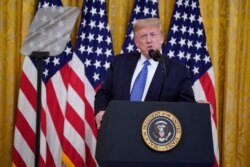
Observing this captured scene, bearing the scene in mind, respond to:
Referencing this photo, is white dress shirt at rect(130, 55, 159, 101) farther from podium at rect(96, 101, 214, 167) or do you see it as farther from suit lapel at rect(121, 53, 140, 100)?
podium at rect(96, 101, 214, 167)

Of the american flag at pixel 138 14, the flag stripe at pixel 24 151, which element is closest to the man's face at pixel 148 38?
the american flag at pixel 138 14

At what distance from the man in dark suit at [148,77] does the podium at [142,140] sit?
0.46m

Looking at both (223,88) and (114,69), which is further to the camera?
(223,88)

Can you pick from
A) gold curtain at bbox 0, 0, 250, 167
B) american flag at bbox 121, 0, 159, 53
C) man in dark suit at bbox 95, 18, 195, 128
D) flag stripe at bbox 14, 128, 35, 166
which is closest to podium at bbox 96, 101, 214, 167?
man in dark suit at bbox 95, 18, 195, 128

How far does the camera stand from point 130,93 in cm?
282

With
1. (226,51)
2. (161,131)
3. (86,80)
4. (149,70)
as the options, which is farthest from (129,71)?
(226,51)

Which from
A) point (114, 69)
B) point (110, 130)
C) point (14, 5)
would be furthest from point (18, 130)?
point (110, 130)

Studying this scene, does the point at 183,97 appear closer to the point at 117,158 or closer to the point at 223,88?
the point at 117,158

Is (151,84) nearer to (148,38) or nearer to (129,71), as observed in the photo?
(129,71)

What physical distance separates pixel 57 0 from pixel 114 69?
1.48 meters

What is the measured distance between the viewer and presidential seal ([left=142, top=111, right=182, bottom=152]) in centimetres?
212

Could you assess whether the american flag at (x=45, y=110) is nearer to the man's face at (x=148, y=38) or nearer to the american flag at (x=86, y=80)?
the american flag at (x=86, y=80)

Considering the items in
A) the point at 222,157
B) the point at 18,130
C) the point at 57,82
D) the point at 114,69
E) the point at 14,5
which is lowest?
the point at 222,157

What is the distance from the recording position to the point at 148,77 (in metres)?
2.86
